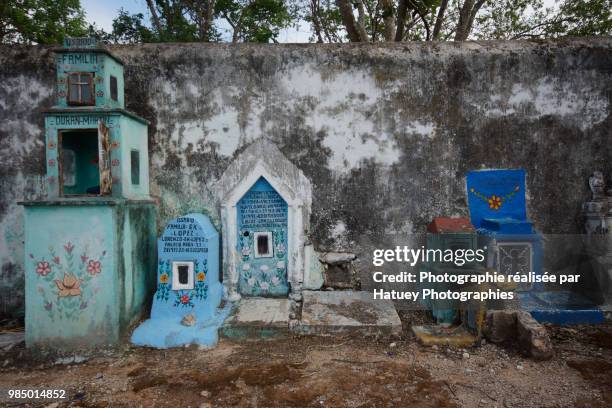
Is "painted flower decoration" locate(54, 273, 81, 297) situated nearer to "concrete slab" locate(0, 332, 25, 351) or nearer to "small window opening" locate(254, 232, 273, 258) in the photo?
"concrete slab" locate(0, 332, 25, 351)

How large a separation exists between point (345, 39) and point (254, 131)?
1055cm

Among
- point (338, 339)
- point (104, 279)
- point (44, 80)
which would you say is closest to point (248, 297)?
point (338, 339)

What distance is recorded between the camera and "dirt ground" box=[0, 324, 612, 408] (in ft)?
11.0

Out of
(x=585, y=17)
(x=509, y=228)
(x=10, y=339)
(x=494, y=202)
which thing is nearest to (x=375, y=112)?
(x=494, y=202)

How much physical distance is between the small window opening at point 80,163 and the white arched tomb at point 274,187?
1623mm

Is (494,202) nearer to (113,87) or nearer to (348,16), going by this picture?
(113,87)

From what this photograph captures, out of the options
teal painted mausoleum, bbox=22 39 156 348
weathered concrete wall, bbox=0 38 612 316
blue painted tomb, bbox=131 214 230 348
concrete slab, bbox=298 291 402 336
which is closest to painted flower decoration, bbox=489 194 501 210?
weathered concrete wall, bbox=0 38 612 316

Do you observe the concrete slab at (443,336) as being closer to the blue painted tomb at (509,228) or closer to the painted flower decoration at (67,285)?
the blue painted tomb at (509,228)

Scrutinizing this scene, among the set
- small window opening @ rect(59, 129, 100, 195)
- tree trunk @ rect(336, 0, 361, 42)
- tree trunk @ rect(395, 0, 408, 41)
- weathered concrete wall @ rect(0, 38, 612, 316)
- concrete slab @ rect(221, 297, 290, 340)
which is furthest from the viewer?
tree trunk @ rect(395, 0, 408, 41)

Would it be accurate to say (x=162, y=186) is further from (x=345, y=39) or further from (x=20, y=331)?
(x=345, y=39)

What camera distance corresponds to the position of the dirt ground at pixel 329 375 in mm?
3354

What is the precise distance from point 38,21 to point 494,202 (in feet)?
42.1

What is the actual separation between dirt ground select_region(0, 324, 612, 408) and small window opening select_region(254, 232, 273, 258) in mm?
1343

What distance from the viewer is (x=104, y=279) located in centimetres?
409
